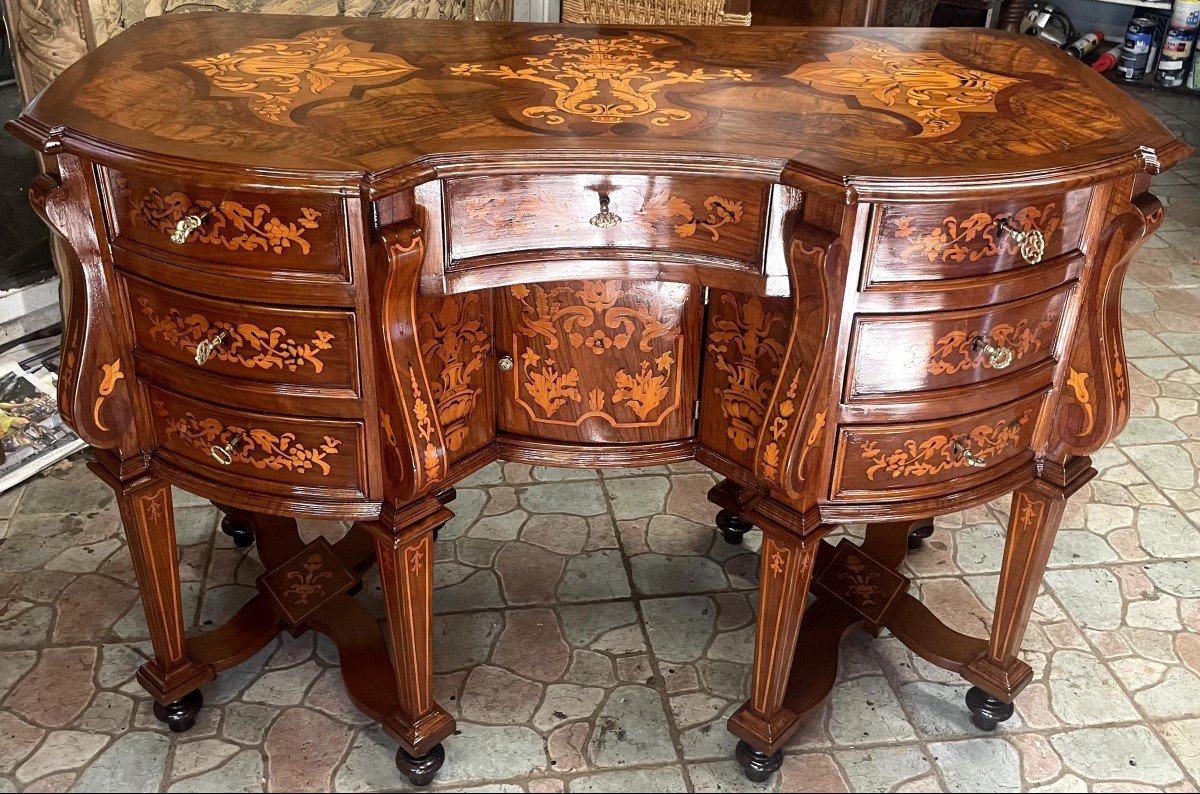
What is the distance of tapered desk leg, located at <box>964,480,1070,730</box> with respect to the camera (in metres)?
1.87

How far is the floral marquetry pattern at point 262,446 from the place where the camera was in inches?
65.3

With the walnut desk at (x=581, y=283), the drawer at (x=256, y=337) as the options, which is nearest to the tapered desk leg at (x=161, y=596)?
the walnut desk at (x=581, y=283)

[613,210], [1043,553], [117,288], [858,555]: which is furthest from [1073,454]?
[117,288]

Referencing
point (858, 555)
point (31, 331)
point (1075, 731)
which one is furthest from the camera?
point (31, 331)

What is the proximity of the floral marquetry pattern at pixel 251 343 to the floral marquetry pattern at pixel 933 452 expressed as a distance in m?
0.81

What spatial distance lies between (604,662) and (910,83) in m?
1.21

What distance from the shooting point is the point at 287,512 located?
1714mm

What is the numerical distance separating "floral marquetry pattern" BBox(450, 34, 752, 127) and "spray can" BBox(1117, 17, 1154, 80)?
170 inches

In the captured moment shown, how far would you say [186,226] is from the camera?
4.87ft

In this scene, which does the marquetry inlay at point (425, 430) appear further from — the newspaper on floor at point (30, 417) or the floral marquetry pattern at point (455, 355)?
the newspaper on floor at point (30, 417)

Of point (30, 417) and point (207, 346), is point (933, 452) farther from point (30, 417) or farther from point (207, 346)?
point (30, 417)

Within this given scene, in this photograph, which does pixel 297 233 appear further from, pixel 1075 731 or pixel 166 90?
pixel 1075 731

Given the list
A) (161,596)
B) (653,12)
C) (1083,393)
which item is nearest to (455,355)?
(161,596)

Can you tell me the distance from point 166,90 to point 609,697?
51.3 inches
